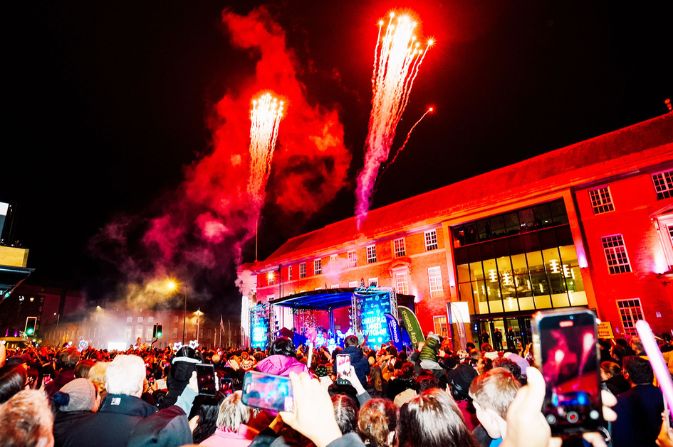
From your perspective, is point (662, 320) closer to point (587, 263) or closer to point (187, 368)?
point (587, 263)

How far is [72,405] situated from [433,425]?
10.6 ft

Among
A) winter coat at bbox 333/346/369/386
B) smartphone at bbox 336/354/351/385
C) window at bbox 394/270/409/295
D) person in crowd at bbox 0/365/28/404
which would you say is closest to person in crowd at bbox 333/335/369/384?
winter coat at bbox 333/346/369/386

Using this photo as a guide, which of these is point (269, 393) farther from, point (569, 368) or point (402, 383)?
point (402, 383)

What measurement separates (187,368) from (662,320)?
24.2m

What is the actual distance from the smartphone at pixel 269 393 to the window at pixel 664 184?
26754 mm

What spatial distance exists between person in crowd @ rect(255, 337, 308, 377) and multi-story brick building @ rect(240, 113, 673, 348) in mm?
20616

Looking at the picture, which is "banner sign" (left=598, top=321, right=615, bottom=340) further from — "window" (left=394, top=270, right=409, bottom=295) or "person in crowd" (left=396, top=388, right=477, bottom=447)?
"person in crowd" (left=396, top=388, right=477, bottom=447)

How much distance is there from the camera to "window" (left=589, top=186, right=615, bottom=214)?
72.9 feet

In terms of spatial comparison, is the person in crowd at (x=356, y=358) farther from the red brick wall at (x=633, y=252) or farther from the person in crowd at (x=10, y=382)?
the red brick wall at (x=633, y=252)

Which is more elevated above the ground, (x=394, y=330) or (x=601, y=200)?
(x=601, y=200)

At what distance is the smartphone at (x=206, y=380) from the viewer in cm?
382

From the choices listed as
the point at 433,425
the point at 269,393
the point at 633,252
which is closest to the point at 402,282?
the point at 633,252

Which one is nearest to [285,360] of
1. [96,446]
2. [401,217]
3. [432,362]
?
[96,446]

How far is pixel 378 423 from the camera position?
3193 millimetres
